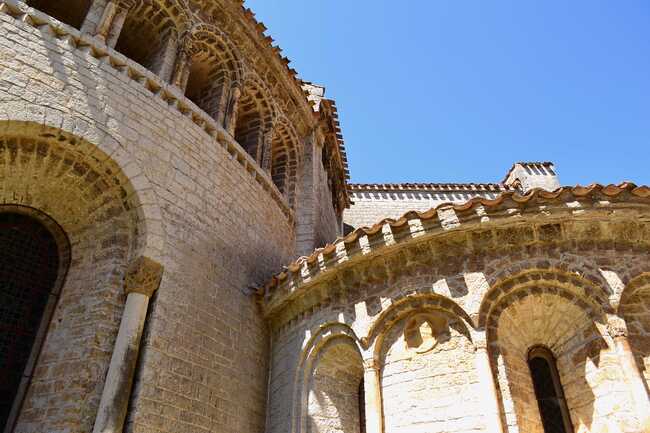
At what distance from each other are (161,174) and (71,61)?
1689 millimetres

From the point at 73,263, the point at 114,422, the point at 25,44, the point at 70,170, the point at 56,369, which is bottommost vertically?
the point at 114,422

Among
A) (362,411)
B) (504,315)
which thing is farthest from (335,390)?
(504,315)

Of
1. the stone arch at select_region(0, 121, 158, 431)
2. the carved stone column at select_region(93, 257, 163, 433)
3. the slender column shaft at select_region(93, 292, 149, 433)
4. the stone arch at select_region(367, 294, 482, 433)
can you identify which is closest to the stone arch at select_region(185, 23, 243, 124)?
the stone arch at select_region(0, 121, 158, 431)

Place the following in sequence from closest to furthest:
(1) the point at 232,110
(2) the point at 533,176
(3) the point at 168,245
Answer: (3) the point at 168,245 → (1) the point at 232,110 → (2) the point at 533,176

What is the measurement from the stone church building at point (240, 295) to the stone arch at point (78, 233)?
2 centimetres

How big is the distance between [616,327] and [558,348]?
0.72 m

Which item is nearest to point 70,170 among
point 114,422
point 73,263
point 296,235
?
point 73,263

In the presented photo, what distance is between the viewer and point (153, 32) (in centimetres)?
848

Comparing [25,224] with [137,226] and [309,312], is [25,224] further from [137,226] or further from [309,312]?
[309,312]

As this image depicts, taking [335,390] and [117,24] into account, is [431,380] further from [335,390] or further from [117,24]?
[117,24]

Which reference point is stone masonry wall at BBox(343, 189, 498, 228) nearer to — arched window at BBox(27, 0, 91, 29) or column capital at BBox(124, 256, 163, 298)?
arched window at BBox(27, 0, 91, 29)

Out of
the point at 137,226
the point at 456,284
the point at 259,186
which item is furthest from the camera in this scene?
the point at 259,186

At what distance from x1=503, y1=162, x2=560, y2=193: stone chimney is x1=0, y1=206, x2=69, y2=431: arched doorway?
14611 mm

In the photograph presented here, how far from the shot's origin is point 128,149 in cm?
625
